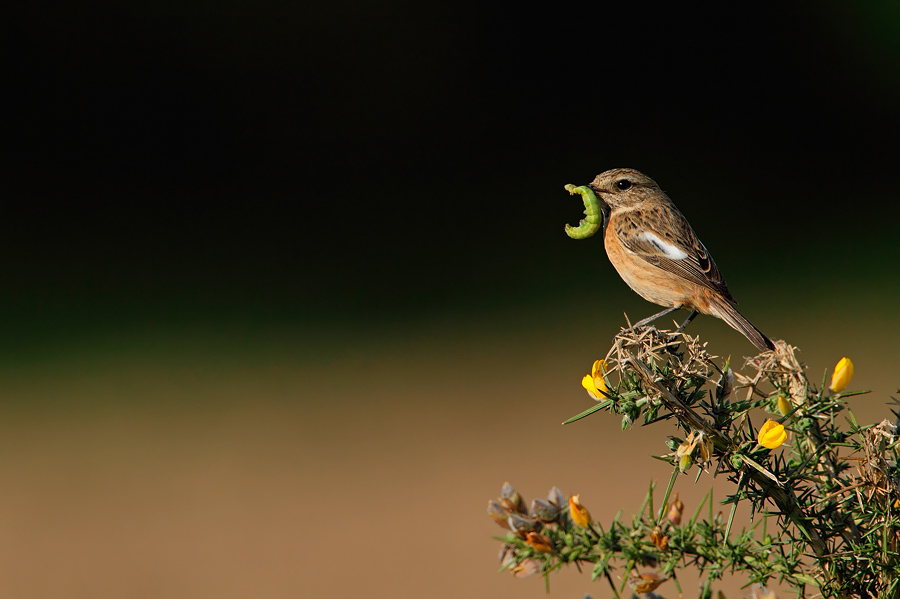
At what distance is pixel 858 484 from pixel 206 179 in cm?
1486

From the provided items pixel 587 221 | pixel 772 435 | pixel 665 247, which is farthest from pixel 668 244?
pixel 772 435

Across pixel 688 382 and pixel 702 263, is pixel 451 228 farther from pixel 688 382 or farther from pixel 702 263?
pixel 688 382

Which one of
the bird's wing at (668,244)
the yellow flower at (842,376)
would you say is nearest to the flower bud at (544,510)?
the yellow flower at (842,376)

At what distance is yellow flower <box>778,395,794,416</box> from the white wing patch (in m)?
2.41

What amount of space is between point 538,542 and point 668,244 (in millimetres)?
2977

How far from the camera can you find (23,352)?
11820 millimetres

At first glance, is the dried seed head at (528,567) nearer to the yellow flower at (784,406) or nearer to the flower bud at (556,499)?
the flower bud at (556,499)

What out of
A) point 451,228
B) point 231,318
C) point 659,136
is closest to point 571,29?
point 659,136

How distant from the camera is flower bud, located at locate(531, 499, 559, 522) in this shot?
5.74ft

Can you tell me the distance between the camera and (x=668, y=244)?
4.46m

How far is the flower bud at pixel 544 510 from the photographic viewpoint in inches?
68.9

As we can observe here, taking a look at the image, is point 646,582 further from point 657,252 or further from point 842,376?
point 657,252

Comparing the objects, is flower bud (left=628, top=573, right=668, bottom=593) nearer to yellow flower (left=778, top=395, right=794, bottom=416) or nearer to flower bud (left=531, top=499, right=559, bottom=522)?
flower bud (left=531, top=499, right=559, bottom=522)

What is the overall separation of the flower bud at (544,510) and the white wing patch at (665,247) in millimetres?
2790
